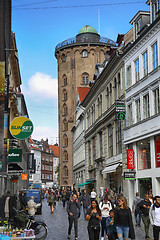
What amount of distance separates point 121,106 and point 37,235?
60.6ft

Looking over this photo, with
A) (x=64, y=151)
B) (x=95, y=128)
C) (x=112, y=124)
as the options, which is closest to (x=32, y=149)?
(x=64, y=151)

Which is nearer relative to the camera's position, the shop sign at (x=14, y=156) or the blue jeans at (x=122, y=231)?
the blue jeans at (x=122, y=231)

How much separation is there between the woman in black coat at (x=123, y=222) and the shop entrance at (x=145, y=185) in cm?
1614

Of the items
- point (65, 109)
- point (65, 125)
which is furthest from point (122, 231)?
point (65, 125)

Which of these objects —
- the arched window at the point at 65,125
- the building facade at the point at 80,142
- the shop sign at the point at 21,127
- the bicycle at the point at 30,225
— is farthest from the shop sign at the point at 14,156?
the arched window at the point at 65,125

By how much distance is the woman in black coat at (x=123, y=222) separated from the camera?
31.5ft

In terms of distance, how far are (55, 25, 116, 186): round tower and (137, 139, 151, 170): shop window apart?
43337 mm

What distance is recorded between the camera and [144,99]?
2683cm

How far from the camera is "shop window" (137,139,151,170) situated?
26.2m

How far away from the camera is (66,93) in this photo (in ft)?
235

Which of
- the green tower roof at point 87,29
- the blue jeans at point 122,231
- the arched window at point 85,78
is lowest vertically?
the blue jeans at point 122,231

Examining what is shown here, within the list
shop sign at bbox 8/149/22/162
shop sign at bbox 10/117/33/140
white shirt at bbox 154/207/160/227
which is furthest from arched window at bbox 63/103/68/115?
white shirt at bbox 154/207/160/227

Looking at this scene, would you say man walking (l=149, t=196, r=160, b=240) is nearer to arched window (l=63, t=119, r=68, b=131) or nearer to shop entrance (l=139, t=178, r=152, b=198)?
shop entrance (l=139, t=178, r=152, b=198)

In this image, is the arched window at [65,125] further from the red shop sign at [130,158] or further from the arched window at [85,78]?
the red shop sign at [130,158]
